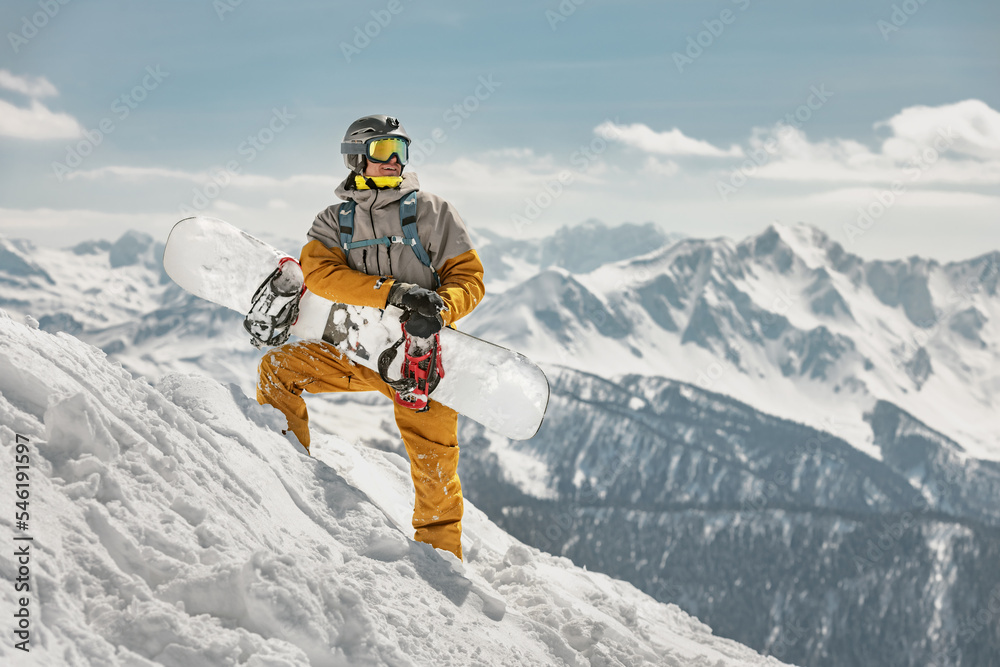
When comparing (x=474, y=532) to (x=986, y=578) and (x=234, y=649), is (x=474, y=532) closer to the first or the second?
(x=234, y=649)

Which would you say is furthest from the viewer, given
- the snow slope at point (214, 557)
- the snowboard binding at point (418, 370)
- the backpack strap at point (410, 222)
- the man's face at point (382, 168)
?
the man's face at point (382, 168)

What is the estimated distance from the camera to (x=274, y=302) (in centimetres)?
688

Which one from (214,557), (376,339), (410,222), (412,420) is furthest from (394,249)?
(214,557)

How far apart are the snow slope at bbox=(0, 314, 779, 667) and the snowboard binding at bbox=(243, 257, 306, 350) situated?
625mm

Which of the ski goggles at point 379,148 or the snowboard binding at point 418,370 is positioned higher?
the ski goggles at point 379,148

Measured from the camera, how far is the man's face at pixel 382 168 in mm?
6648

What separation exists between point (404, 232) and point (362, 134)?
1028mm

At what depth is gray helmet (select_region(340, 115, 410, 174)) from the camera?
6617 millimetres

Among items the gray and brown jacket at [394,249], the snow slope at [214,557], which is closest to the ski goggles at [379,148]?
the gray and brown jacket at [394,249]

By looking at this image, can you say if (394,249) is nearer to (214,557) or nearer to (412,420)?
(412,420)

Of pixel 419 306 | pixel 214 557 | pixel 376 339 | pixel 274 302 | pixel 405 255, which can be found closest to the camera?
pixel 214 557

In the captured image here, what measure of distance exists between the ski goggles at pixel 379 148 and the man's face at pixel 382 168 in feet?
0.12

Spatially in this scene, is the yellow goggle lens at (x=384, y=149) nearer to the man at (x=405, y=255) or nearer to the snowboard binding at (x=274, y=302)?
the man at (x=405, y=255)

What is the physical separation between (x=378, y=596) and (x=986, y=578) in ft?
713
